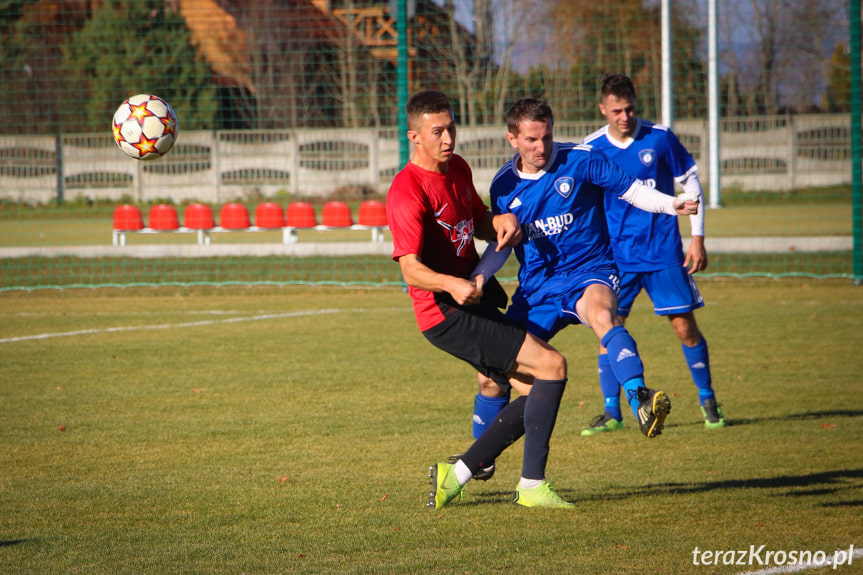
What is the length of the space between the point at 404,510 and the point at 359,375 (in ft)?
11.8

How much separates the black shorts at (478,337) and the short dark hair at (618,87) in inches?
96.0

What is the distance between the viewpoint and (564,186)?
16.2 ft

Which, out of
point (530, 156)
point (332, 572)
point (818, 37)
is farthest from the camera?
point (818, 37)

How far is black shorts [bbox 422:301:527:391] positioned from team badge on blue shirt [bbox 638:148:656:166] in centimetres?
243

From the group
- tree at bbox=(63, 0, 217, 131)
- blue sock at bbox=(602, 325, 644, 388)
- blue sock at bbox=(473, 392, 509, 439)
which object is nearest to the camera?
blue sock at bbox=(602, 325, 644, 388)

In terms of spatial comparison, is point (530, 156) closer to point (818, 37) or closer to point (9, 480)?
point (9, 480)

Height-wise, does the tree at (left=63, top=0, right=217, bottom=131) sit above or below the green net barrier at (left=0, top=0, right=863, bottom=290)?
above

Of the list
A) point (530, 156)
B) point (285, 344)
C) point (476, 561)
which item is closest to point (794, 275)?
point (285, 344)

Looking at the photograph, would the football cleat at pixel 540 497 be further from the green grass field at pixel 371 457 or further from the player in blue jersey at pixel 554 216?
the player in blue jersey at pixel 554 216

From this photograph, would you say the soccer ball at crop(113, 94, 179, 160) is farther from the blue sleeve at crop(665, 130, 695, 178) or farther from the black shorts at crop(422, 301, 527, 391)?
the blue sleeve at crop(665, 130, 695, 178)

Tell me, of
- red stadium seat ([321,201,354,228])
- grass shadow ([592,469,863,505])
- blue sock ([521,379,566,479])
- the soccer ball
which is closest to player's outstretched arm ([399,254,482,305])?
blue sock ([521,379,566,479])

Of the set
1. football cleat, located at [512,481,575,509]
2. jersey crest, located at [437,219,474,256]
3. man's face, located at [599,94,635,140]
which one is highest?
man's face, located at [599,94,635,140]

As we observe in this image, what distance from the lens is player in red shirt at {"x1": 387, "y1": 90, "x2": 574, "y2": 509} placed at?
4426 millimetres

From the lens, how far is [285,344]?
31.8 ft
